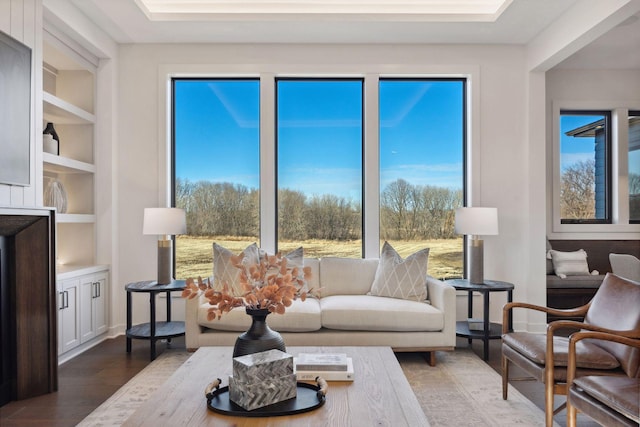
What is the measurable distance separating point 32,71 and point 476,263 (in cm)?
377

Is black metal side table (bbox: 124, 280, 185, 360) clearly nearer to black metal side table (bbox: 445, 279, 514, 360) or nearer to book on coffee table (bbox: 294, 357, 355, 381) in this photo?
book on coffee table (bbox: 294, 357, 355, 381)

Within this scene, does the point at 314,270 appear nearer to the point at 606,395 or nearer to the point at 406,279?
the point at 406,279

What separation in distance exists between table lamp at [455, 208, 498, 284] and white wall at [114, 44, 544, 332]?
1.97ft

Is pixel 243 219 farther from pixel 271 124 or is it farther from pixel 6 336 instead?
pixel 6 336

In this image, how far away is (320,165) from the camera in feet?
16.8

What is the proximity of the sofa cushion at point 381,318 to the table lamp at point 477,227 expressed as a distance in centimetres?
77

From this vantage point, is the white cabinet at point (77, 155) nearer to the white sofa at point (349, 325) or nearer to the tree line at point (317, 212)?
the tree line at point (317, 212)

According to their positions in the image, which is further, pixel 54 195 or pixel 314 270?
pixel 314 270

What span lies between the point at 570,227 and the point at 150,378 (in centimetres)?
471

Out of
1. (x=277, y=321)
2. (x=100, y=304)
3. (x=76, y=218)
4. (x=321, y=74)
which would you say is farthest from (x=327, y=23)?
(x=100, y=304)

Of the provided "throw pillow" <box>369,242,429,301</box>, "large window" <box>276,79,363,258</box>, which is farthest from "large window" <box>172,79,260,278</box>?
"throw pillow" <box>369,242,429,301</box>

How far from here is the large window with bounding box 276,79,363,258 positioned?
16.7ft

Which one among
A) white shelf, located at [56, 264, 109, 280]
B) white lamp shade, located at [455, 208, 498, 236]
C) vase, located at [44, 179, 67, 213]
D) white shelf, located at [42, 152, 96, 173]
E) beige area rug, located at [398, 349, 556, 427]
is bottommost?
beige area rug, located at [398, 349, 556, 427]

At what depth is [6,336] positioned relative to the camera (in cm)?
308
